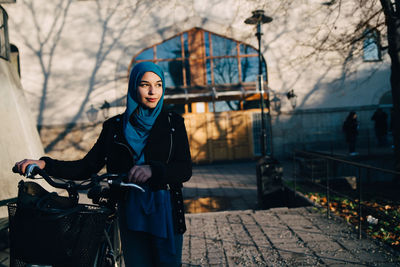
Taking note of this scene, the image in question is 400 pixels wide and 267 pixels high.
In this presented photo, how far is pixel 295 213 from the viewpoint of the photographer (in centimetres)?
509

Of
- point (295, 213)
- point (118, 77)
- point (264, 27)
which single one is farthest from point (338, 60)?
point (295, 213)

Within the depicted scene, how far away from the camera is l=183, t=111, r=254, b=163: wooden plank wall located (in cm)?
1402

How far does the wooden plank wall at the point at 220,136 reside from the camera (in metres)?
14.0

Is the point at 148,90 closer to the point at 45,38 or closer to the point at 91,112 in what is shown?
the point at 91,112

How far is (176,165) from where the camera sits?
5.63 ft

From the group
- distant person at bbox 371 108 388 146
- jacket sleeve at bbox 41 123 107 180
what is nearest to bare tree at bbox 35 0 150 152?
distant person at bbox 371 108 388 146

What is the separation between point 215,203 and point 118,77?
28.5ft

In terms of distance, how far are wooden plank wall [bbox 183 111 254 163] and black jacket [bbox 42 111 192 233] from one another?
1209 centimetres

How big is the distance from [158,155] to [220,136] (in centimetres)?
1245

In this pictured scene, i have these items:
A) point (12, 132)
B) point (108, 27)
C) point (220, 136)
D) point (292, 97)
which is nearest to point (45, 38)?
point (108, 27)

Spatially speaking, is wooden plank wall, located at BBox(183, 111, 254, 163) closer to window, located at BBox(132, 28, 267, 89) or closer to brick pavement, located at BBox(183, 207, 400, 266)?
window, located at BBox(132, 28, 267, 89)

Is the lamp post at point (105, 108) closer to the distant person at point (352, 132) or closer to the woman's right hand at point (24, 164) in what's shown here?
the distant person at point (352, 132)

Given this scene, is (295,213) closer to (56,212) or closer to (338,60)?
(56,212)

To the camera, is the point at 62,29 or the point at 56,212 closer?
the point at 56,212
